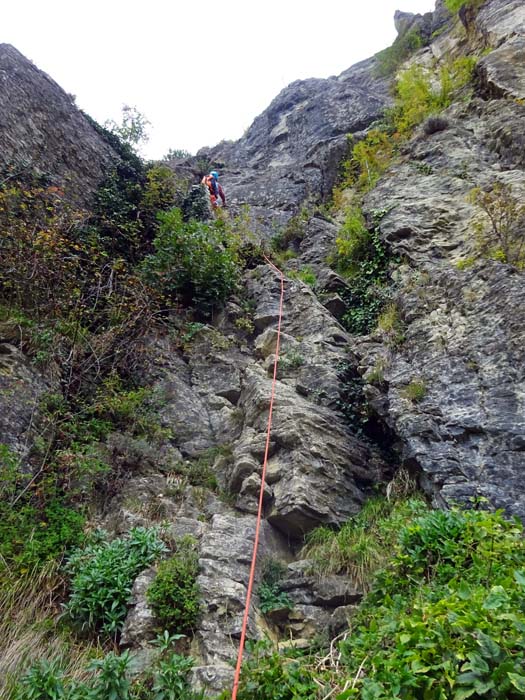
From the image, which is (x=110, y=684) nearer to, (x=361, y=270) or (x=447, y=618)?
(x=447, y=618)

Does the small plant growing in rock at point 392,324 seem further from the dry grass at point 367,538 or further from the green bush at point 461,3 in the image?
the green bush at point 461,3

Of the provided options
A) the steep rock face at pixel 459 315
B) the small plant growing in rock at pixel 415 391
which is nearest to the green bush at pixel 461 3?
the steep rock face at pixel 459 315

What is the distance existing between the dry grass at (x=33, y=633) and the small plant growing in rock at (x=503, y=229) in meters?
6.21

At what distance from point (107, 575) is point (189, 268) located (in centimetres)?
567

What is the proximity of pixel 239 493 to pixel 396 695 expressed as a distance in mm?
3420

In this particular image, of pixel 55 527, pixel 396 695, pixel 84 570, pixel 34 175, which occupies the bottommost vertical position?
pixel 396 695

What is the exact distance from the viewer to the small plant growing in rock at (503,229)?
5.96 m

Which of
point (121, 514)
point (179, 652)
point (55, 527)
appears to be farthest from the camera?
point (121, 514)

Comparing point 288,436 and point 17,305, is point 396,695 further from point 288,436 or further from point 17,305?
point 17,305

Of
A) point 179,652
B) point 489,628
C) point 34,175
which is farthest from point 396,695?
point 34,175

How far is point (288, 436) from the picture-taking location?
5715mm

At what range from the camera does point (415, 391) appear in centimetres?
538

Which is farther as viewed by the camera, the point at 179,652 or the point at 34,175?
the point at 34,175

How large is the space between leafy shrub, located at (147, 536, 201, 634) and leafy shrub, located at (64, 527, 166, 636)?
309 mm
